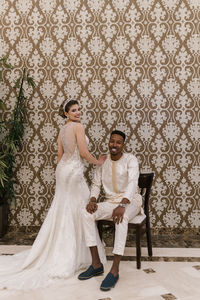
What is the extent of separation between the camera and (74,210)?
3.10m

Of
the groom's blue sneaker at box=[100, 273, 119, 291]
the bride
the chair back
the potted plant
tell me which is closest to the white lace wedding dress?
the bride

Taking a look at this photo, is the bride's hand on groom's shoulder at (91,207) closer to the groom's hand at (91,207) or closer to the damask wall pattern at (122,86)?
the groom's hand at (91,207)

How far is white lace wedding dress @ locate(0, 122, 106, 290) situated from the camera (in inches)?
111

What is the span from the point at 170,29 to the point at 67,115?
7.07ft

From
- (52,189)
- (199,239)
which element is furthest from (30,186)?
(199,239)

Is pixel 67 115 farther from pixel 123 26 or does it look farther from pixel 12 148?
pixel 123 26

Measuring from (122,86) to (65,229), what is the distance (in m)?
2.24

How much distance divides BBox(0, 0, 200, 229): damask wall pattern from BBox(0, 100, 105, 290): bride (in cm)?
111

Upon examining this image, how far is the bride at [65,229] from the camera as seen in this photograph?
9.36 feet

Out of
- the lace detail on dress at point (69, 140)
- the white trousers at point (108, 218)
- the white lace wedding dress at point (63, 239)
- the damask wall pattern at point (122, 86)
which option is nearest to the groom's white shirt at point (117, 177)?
the white trousers at point (108, 218)

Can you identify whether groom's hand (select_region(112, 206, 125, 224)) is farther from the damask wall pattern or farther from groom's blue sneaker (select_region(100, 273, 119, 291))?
the damask wall pattern

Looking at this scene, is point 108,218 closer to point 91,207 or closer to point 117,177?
point 91,207

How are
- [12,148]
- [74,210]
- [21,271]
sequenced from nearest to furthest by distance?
[21,271] < [74,210] < [12,148]

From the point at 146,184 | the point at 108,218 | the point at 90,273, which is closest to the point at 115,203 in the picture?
the point at 108,218
